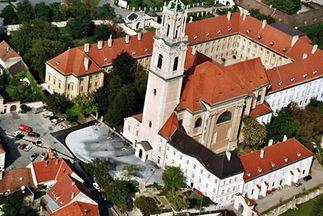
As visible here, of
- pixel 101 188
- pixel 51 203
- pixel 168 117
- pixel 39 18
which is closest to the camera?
pixel 51 203

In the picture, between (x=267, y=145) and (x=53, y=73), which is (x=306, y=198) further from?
(x=53, y=73)

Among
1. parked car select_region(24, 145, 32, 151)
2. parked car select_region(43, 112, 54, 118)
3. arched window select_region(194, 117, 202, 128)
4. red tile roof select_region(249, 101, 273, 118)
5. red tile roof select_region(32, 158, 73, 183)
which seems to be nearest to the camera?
red tile roof select_region(32, 158, 73, 183)

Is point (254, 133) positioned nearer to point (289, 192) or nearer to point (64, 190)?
point (289, 192)

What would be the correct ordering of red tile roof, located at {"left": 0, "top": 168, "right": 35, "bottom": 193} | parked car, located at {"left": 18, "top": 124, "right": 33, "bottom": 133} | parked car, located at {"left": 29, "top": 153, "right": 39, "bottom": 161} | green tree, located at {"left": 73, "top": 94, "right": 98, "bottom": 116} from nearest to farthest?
red tile roof, located at {"left": 0, "top": 168, "right": 35, "bottom": 193}
parked car, located at {"left": 29, "top": 153, "right": 39, "bottom": 161}
parked car, located at {"left": 18, "top": 124, "right": 33, "bottom": 133}
green tree, located at {"left": 73, "top": 94, "right": 98, "bottom": 116}

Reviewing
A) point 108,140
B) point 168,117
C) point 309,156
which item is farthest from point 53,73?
point 309,156

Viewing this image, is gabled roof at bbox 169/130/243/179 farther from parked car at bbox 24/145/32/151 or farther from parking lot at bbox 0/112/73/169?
parked car at bbox 24/145/32/151

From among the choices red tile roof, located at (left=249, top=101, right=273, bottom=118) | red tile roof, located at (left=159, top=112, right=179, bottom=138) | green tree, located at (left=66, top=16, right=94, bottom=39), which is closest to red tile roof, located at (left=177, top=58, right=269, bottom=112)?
red tile roof, located at (left=159, top=112, right=179, bottom=138)
